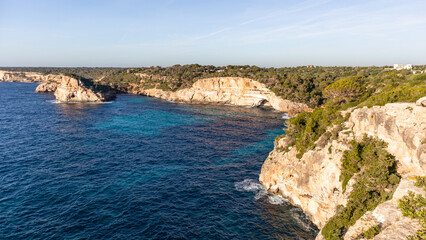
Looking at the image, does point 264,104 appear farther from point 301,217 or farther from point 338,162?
point 338,162

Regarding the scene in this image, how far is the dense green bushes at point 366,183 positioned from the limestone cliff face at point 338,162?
3.08ft

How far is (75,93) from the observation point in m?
135

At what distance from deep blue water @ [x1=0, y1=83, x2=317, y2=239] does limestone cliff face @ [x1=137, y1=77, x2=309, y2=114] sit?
38984 millimetres

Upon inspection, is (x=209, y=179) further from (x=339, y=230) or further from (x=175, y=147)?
(x=339, y=230)

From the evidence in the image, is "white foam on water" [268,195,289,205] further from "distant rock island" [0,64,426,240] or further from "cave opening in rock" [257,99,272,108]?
"cave opening in rock" [257,99,272,108]

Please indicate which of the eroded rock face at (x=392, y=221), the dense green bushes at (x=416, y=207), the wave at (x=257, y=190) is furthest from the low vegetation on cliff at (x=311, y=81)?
the wave at (x=257, y=190)

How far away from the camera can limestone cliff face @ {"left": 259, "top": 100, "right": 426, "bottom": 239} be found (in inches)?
767

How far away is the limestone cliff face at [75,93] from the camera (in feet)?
437

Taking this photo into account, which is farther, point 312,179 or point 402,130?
point 312,179

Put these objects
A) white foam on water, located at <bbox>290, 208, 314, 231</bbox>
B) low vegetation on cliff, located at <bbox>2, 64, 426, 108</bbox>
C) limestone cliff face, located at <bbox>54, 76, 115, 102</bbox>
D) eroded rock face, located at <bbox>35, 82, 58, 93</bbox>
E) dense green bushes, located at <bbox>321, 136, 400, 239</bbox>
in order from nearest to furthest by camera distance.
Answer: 1. dense green bushes, located at <bbox>321, 136, 400, 239</bbox>
2. white foam on water, located at <bbox>290, 208, 314, 231</bbox>
3. low vegetation on cliff, located at <bbox>2, 64, 426, 108</bbox>
4. limestone cliff face, located at <bbox>54, 76, 115, 102</bbox>
5. eroded rock face, located at <bbox>35, 82, 58, 93</bbox>

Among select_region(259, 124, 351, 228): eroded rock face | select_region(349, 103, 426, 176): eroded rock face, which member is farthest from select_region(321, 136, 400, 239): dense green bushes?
select_region(259, 124, 351, 228): eroded rock face

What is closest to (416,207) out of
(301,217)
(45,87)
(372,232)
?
(372,232)

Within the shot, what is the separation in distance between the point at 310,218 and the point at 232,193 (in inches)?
469

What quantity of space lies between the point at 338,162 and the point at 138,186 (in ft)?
99.7
